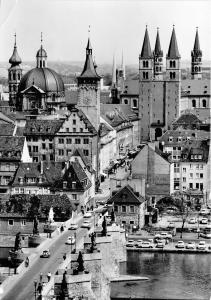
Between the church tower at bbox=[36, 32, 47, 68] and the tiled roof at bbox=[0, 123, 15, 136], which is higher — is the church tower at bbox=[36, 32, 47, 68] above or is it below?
above

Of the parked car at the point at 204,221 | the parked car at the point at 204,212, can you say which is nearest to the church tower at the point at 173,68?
the parked car at the point at 204,212

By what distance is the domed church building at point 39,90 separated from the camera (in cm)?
1870

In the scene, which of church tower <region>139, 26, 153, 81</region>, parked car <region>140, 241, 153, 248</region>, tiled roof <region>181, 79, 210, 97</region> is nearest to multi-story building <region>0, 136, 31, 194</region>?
parked car <region>140, 241, 153, 248</region>

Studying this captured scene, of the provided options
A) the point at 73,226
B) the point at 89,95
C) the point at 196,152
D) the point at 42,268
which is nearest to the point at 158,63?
the point at 89,95

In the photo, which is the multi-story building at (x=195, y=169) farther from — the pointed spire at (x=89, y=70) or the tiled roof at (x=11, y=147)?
the tiled roof at (x=11, y=147)

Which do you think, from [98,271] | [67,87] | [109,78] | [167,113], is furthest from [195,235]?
[109,78]

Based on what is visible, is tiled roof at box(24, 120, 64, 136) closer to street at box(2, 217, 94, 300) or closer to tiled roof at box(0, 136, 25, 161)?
tiled roof at box(0, 136, 25, 161)

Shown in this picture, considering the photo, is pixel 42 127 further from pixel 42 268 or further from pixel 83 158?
pixel 42 268

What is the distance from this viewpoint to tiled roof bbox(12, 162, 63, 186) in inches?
547

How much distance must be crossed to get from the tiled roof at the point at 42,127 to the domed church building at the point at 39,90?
5.58ft

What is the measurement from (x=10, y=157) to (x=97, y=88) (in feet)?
8.58

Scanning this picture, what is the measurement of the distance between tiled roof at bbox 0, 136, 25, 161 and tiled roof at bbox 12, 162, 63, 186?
0.58 metres

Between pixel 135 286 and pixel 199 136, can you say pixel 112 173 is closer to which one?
pixel 199 136

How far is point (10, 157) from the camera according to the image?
48.5 feet
